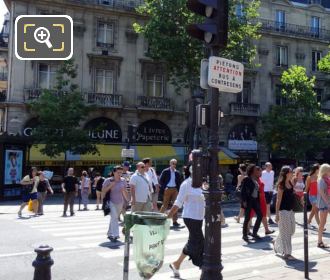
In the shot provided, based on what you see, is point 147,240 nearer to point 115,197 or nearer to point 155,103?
point 115,197

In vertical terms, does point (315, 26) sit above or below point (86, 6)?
above

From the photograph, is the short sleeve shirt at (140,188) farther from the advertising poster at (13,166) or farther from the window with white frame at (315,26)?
the window with white frame at (315,26)

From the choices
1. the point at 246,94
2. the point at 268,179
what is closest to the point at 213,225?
the point at 268,179

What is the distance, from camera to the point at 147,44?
3462 cm

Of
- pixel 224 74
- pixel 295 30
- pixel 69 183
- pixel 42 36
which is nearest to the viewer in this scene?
pixel 42 36

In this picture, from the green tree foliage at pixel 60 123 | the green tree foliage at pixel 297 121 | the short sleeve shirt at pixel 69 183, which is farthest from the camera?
the green tree foliage at pixel 297 121

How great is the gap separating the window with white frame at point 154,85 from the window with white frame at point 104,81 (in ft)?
9.26

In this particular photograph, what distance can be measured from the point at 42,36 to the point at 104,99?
28.7 meters

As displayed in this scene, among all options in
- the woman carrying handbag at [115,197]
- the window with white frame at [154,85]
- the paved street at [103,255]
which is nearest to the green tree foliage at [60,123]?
the window with white frame at [154,85]

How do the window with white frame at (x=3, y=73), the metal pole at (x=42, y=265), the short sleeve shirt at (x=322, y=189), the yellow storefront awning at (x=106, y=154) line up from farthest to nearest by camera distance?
the window with white frame at (x=3, y=73)
the yellow storefront awning at (x=106, y=154)
the short sleeve shirt at (x=322, y=189)
the metal pole at (x=42, y=265)

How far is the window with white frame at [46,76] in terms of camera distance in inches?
1237

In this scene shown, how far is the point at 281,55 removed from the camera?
39906 millimetres

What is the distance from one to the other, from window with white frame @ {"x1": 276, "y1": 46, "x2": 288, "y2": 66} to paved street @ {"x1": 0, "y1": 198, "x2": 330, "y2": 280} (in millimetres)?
28431

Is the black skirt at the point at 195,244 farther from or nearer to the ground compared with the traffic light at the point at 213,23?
nearer to the ground
